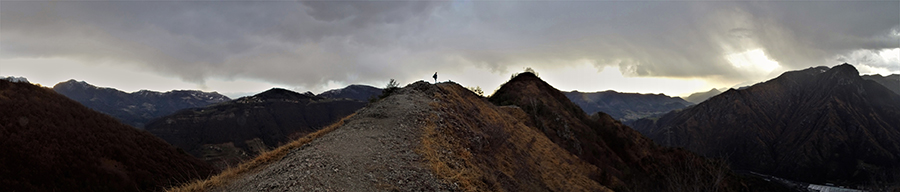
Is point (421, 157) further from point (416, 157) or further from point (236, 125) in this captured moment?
point (236, 125)

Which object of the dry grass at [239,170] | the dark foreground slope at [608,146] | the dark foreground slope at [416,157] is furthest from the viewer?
the dark foreground slope at [608,146]

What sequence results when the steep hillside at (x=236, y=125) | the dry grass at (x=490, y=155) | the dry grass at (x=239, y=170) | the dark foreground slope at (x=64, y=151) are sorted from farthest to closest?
the steep hillside at (x=236, y=125) → the dark foreground slope at (x=64, y=151) → the dry grass at (x=490, y=155) → the dry grass at (x=239, y=170)

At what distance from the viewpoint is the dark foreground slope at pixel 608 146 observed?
32375 millimetres

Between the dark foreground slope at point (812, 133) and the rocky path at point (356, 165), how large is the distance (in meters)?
141

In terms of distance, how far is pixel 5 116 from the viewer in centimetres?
1420

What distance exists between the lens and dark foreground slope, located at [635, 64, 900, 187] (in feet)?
454

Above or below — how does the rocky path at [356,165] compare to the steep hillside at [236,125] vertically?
below

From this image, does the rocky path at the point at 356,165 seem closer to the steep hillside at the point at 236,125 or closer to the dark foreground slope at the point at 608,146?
the dark foreground slope at the point at 608,146

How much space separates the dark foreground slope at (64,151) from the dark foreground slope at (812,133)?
481ft

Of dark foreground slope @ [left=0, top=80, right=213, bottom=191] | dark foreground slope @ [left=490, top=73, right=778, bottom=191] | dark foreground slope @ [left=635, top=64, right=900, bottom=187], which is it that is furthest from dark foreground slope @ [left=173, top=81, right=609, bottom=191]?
dark foreground slope @ [left=635, top=64, right=900, bottom=187]

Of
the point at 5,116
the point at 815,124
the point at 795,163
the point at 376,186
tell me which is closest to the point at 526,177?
the point at 376,186

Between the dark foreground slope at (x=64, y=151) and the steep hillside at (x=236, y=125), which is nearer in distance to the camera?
the dark foreground slope at (x=64, y=151)

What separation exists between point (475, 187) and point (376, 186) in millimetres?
3034

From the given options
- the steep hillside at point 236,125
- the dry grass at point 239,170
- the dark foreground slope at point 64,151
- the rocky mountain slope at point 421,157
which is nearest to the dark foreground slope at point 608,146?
the rocky mountain slope at point 421,157
